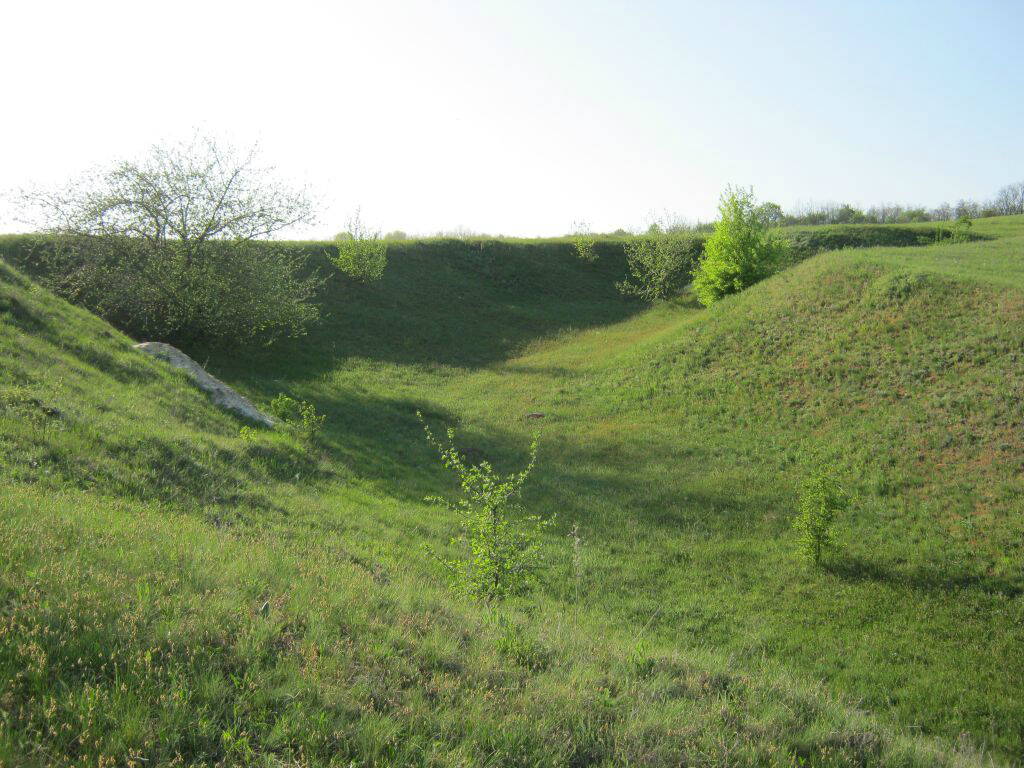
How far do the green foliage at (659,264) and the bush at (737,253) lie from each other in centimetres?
1021

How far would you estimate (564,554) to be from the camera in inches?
479

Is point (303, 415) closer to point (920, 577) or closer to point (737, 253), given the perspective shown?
point (920, 577)

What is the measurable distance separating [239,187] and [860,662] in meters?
26.4

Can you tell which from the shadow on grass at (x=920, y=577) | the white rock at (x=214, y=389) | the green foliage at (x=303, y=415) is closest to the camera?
the shadow on grass at (x=920, y=577)

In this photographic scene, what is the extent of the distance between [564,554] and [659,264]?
37.2 metres

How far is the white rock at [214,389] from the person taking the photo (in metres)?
15.4

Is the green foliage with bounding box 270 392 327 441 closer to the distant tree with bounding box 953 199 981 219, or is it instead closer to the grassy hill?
the grassy hill

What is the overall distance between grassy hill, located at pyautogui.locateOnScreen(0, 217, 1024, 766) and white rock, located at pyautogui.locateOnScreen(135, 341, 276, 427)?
0.70m

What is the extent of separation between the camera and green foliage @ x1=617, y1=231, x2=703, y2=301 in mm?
45250

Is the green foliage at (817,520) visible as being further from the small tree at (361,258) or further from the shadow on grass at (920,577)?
the small tree at (361,258)

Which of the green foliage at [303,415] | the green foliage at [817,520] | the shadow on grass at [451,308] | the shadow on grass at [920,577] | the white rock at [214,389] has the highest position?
the shadow on grass at [451,308]

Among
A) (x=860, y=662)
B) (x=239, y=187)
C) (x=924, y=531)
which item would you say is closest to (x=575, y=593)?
(x=860, y=662)

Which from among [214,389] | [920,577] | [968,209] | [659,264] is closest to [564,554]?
[920,577]

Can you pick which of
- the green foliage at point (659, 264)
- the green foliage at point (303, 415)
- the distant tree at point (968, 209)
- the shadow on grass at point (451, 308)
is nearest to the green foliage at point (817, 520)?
the green foliage at point (303, 415)
